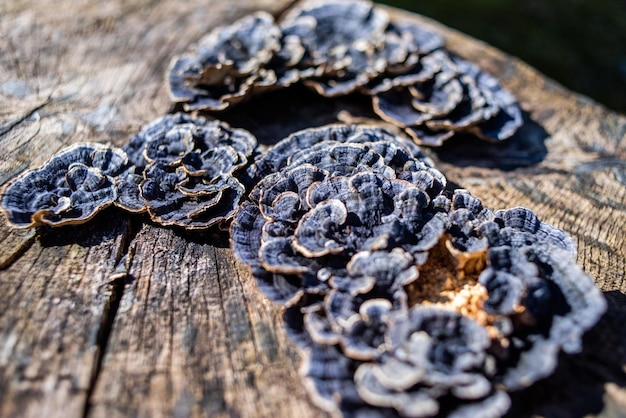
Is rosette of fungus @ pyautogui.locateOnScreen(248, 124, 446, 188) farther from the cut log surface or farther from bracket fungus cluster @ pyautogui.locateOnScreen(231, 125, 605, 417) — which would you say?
the cut log surface

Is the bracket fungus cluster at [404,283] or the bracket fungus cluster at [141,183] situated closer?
the bracket fungus cluster at [404,283]

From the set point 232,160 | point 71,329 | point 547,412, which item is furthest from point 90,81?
point 547,412

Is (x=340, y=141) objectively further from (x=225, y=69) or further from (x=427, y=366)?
(x=427, y=366)

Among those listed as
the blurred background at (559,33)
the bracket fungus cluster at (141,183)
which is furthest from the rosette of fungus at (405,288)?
the blurred background at (559,33)

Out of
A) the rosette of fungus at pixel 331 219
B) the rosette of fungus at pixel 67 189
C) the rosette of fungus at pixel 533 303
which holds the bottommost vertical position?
the rosette of fungus at pixel 533 303

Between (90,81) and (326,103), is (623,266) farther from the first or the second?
(90,81)

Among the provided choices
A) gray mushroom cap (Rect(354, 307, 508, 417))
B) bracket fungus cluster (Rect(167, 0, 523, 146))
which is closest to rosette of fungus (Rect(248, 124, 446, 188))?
bracket fungus cluster (Rect(167, 0, 523, 146))

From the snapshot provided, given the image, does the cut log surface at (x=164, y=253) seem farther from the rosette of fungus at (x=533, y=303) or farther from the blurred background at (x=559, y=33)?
the blurred background at (x=559, y=33)
